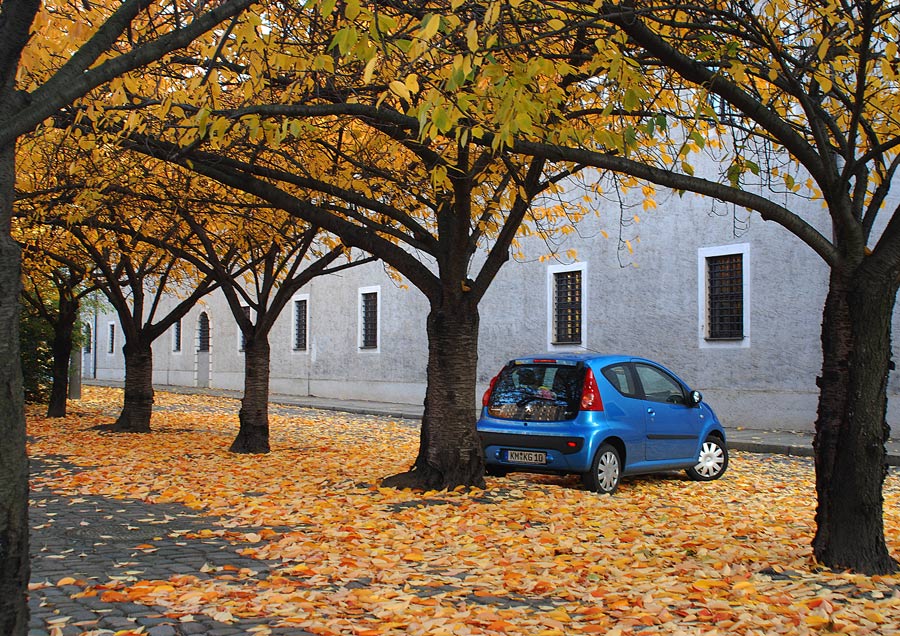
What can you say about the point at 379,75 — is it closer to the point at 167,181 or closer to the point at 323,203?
the point at 323,203

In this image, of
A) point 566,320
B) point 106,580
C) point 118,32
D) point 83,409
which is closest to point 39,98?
point 118,32

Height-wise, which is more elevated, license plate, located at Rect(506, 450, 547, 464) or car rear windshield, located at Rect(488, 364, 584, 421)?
car rear windshield, located at Rect(488, 364, 584, 421)

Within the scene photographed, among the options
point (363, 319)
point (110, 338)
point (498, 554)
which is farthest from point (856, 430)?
point (110, 338)

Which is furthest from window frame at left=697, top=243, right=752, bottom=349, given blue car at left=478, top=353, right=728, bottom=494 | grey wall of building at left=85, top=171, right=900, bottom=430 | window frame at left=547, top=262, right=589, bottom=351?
blue car at left=478, top=353, right=728, bottom=494

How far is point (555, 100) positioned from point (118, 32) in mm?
3927

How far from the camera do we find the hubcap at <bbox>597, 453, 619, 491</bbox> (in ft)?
33.3

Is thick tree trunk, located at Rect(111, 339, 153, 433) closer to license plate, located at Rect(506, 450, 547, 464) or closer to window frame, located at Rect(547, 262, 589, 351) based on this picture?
license plate, located at Rect(506, 450, 547, 464)

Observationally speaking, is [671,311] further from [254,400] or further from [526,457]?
[526,457]

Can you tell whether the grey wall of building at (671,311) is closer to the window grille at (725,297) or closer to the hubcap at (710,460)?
the window grille at (725,297)

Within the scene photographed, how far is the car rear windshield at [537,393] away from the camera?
33.5ft

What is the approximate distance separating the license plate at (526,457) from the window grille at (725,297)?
35.2ft

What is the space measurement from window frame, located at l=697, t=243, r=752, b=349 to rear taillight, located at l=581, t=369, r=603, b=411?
34.0 feet

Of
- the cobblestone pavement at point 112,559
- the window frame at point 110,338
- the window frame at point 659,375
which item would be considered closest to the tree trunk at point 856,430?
the cobblestone pavement at point 112,559

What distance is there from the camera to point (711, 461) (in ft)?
39.2
